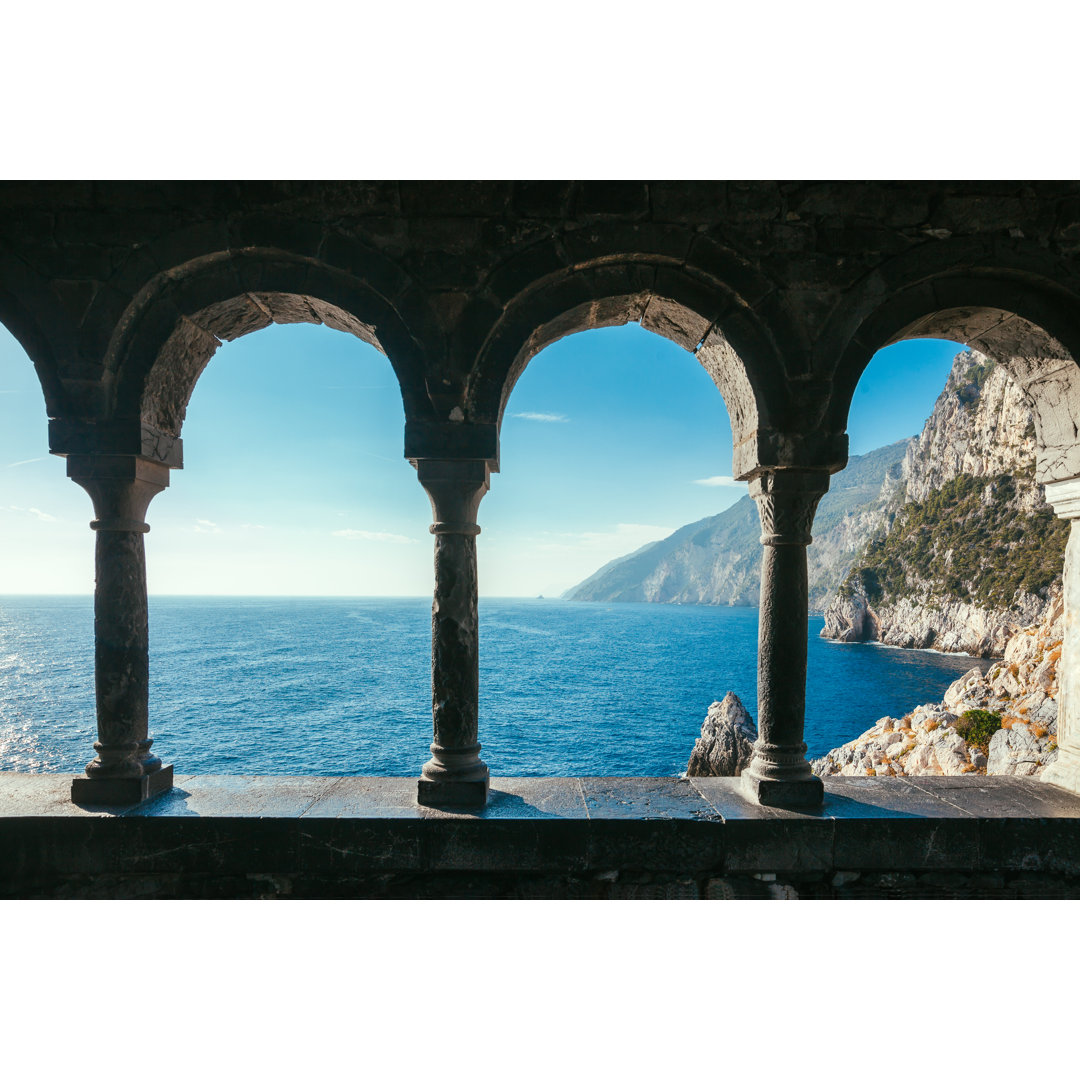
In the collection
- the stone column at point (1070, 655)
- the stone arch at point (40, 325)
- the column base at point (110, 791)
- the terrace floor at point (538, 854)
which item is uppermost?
the stone arch at point (40, 325)

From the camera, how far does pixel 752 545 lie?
16300 cm

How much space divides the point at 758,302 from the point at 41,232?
161 inches

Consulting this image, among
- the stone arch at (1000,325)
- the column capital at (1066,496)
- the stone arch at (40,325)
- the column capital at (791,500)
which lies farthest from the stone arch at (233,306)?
the column capital at (1066,496)

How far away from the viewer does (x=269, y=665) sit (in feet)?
216

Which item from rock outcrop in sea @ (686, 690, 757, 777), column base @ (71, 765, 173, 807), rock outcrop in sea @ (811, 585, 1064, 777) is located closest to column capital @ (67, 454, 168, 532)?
column base @ (71, 765, 173, 807)

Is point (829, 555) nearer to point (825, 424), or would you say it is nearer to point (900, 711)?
point (900, 711)

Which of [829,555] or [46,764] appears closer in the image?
[46,764]

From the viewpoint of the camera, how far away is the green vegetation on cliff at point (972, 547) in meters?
46.8

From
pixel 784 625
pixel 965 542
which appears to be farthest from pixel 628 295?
pixel 965 542

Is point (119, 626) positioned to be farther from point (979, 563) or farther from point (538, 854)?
point (979, 563)

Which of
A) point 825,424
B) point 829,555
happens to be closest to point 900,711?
point 825,424

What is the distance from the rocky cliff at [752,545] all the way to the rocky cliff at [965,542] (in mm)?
42803

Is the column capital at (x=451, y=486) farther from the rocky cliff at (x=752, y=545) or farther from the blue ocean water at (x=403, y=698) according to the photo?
the rocky cliff at (x=752, y=545)

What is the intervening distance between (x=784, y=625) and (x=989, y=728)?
46.0 feet
